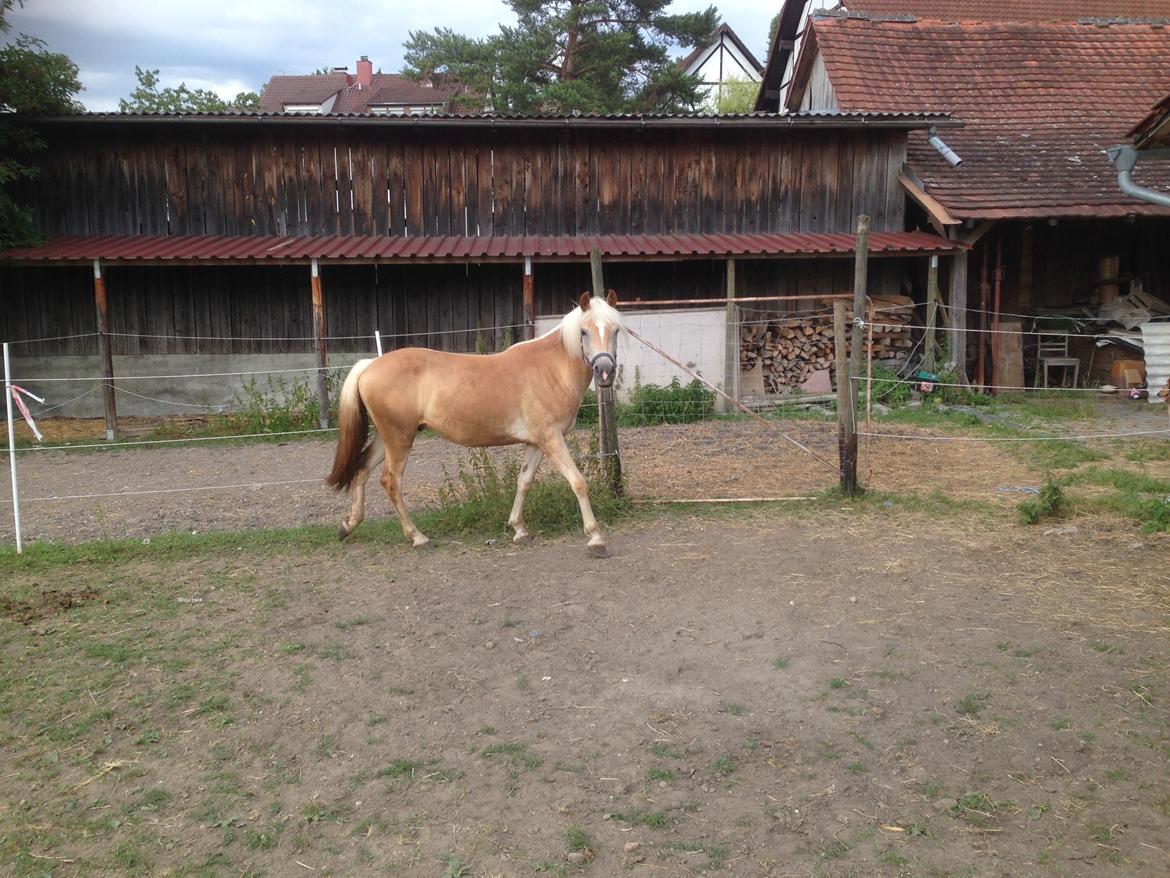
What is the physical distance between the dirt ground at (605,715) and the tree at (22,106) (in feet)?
29.4

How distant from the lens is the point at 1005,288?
1597cm

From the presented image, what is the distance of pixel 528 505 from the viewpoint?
736cm

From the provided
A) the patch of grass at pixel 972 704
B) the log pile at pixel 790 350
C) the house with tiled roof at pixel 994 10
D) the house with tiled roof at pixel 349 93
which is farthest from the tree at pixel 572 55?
the patch of grass at pixel 972 704

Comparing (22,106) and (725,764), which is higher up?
(22,106)

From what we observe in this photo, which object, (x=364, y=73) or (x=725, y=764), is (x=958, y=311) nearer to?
(x=725, y=764)

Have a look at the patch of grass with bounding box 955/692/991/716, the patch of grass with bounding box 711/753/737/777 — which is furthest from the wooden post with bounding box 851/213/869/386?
the patch of grass with bounding box 711/753/737/777

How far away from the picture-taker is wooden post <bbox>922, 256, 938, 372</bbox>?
13961mm

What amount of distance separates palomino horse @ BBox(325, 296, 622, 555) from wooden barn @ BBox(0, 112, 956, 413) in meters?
6.64

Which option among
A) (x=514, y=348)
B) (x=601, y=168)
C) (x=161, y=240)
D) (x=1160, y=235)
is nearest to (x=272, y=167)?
(x=161, y=240)

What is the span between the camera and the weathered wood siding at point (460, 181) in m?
14.1

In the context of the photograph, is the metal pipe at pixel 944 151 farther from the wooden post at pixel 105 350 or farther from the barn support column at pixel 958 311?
the wooden post at pixel 105 350

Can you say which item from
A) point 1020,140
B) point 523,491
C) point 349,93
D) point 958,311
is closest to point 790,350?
point 958,311

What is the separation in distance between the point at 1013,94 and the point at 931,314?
622cm

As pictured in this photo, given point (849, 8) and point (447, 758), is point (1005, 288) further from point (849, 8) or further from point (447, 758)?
point (447, 758)
